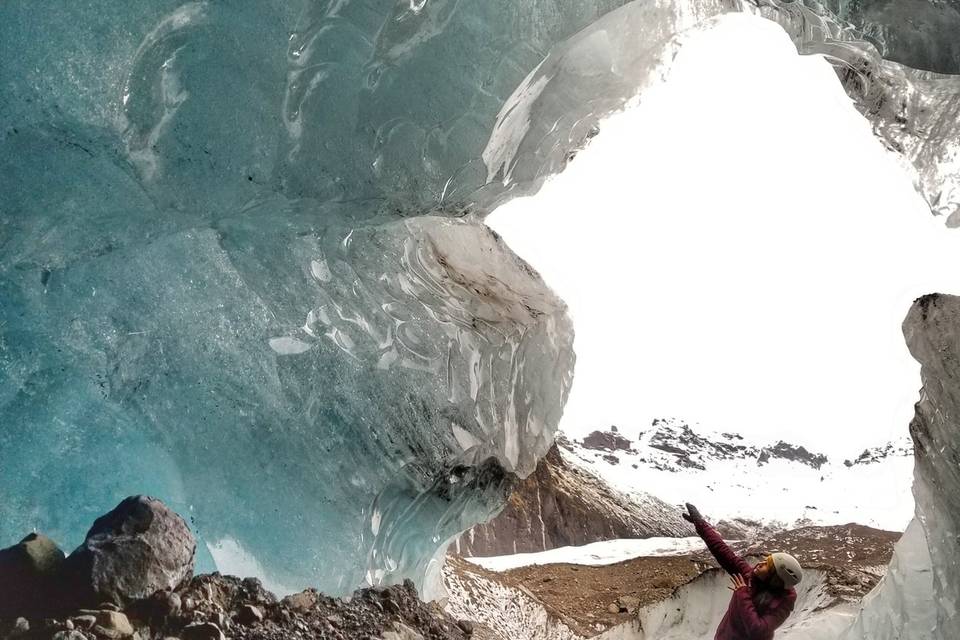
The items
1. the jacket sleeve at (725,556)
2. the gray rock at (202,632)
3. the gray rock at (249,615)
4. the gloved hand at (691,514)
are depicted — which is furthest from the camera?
the gloved hand at (691,514)

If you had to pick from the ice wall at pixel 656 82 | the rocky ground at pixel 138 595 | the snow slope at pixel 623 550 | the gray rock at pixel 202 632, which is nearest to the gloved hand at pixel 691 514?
the snow slope at pixel 623 550

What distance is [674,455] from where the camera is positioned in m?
4.17

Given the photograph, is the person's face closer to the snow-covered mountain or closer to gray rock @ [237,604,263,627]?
the snow-covered mountain

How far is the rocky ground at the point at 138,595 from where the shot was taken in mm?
1699

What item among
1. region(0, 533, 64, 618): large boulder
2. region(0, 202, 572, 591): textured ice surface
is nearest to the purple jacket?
region(0, 202, 572, 591): textured ice surface

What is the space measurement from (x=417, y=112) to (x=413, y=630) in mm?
1521

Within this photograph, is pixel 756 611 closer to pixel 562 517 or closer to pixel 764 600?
pixel 764 600

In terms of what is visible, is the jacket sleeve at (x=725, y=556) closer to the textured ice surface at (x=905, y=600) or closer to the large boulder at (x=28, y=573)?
the textured ice surface at (x=905, y=600)

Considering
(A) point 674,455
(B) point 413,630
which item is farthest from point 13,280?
(A) point 674,455

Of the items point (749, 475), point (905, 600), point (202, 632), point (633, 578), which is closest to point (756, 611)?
point (905, 600)

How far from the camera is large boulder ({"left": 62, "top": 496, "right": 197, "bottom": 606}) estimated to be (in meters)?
1.76

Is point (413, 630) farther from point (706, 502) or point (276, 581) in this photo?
point (706, 502)

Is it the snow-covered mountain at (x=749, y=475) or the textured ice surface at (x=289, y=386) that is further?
the snow-covered mountain at (x=749, y=475)

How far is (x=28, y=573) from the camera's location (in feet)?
5.62
